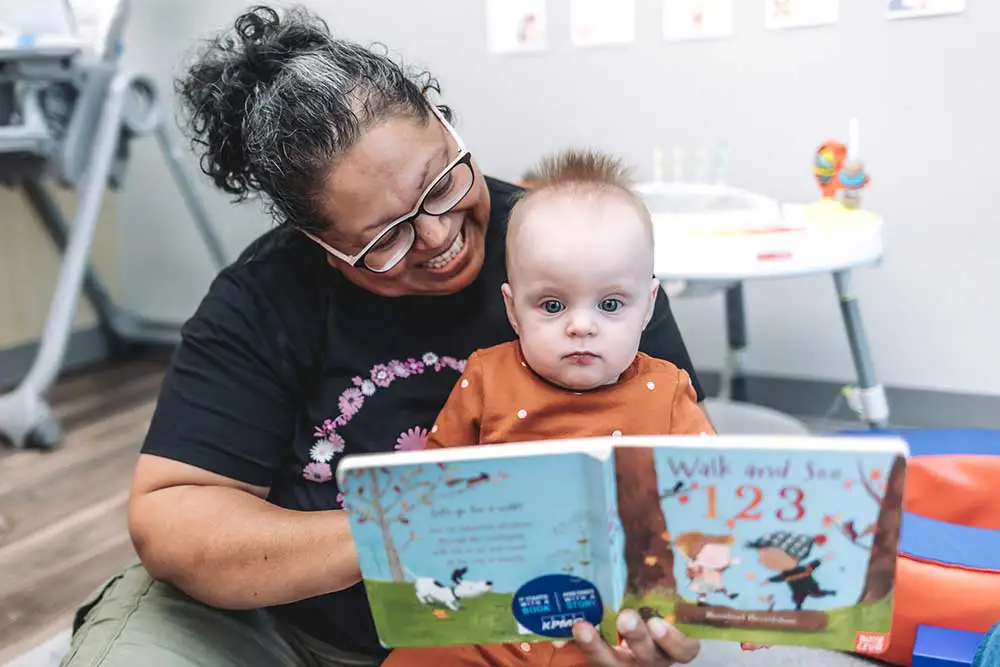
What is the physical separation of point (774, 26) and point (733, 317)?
2.20 ft

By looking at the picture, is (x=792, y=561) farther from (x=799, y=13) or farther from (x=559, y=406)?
Result: (x=799, y=13)

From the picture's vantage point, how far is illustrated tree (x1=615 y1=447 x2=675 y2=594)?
618 millimetres

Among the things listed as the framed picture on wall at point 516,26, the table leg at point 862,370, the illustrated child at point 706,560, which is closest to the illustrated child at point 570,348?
the illustrated child at point 706,560

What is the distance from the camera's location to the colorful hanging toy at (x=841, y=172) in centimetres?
170

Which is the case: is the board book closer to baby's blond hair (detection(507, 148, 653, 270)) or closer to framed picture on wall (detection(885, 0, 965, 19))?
baby's blond hair (detection(507, 148, 653, 270))

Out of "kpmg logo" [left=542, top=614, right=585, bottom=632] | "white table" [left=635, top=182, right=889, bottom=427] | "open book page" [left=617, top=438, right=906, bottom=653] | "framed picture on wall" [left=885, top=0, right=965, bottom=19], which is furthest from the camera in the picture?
"framed picture on wall" [left=885, top=0, right=965, bottom=19]

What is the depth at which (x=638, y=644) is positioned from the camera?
0.70 m

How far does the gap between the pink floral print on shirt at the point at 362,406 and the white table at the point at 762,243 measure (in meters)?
0.66

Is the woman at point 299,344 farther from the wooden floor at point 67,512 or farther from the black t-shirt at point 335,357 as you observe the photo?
the wooden floor at point 67,512

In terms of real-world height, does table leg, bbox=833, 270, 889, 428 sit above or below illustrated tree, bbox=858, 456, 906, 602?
below

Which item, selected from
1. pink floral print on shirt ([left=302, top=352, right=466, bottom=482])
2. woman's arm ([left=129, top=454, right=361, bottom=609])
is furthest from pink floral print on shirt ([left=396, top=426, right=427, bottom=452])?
woman's arm ([left=129, top=454, right=361, bottom=609])

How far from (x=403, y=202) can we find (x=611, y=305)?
235mm

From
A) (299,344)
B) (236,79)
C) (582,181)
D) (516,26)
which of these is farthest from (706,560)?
(516,26)

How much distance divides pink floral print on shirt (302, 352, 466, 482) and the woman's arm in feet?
0.31
